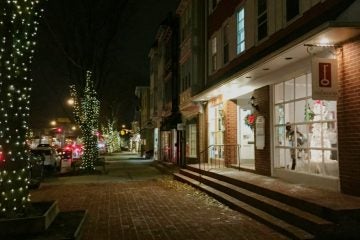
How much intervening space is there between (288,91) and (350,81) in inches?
145

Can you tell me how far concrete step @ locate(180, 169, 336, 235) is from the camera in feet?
26.6

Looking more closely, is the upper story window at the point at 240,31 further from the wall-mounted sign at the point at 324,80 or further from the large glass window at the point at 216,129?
the wall-mounted sign at the point at 324,80

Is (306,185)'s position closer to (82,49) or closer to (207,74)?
(207,74)

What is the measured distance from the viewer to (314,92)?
9961 mm

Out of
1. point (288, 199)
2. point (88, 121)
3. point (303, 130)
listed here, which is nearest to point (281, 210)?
point (288, 199)

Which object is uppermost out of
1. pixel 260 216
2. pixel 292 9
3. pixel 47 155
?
pixel 292 9

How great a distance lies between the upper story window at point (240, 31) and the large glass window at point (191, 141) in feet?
28.3

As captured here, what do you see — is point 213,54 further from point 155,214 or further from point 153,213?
point 155,214

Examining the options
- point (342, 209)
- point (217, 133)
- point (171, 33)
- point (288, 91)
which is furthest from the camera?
point (171, 33)

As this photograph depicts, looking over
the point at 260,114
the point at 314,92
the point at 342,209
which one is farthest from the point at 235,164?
the point at 342,209

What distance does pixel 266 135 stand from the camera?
582 inches

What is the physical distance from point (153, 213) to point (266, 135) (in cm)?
509

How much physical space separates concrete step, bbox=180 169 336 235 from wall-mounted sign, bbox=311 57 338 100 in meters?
2.57

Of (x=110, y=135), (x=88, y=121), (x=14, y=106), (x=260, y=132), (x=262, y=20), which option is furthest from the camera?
(x=110, y=135)
